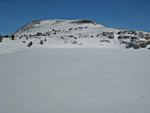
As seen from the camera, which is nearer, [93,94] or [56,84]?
[93,94]

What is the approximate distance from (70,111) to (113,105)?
54 centimetres

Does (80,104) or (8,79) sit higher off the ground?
(8,79)

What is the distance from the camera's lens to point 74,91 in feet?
6.79

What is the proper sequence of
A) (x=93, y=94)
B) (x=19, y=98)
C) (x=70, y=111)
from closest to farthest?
1. (x=70, y=111)
2. (x=19, y=98)
3. (x=93, y=94)

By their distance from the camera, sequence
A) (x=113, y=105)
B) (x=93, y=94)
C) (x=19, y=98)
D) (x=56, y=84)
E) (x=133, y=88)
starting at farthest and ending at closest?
(x=56, y=84), (x=133, y=88), (x=93, y=94), (x=19, y=98), (x=113, y=105)

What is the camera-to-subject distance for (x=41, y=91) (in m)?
2.05

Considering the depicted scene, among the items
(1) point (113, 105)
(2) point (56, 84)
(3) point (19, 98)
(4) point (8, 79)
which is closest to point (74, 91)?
(2) point (56, 84)

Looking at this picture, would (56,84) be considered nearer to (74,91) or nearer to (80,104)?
(74,91)

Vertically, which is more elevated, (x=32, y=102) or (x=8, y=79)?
(x=8, y=79)

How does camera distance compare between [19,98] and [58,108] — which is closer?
[58,108]

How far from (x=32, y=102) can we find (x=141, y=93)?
1.55 m

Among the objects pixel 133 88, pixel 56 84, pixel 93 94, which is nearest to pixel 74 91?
pixel 93 94

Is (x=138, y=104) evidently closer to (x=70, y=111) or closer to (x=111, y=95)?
(x=111, y=95)

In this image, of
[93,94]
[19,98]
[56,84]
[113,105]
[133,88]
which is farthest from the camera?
[56,84]
